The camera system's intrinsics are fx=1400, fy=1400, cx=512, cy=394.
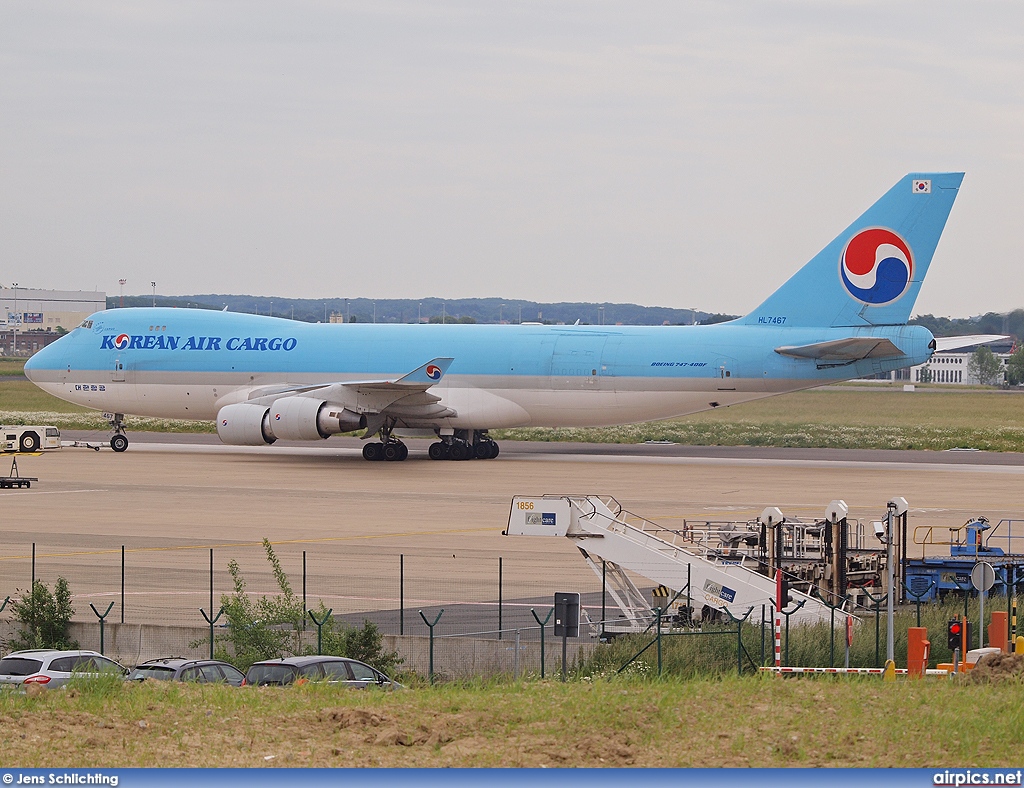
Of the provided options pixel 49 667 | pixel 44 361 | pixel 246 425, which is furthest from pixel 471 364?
pixel 49 667

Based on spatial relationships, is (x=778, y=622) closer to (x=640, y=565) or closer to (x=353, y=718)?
(x=640, y=565)

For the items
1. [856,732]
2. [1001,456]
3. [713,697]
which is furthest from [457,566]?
[1001,456]

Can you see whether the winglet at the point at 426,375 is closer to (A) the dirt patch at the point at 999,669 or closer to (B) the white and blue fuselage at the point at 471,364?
(B) the white and blue fuselage at the point at 471,364

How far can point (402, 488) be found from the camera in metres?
42.5

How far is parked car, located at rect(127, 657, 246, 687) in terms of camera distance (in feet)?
53.6

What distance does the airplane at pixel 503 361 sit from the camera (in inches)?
1917

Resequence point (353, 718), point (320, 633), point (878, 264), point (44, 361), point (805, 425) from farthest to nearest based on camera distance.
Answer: point (805, 425)
point (44, 361)
point (878, 264)
point (320, 633)
point (353, 718)

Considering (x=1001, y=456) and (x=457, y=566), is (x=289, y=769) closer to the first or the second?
(x=457, y=566)

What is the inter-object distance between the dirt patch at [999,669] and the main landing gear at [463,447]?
37734 millimetres

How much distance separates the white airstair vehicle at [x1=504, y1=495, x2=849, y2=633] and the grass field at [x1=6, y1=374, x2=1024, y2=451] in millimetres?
43145

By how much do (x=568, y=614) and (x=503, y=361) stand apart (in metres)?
33.5

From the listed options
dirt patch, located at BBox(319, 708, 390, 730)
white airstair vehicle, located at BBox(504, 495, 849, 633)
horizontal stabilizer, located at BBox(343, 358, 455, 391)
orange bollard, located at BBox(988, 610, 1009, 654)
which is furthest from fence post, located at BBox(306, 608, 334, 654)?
horizontal stabilizer, located at BBox(343, 358, 455, 391)

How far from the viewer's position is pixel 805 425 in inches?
2756

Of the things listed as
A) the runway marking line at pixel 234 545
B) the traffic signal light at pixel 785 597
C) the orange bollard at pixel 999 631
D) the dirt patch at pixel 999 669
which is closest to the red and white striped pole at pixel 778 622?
the traffic signal light at pixel 785 597
